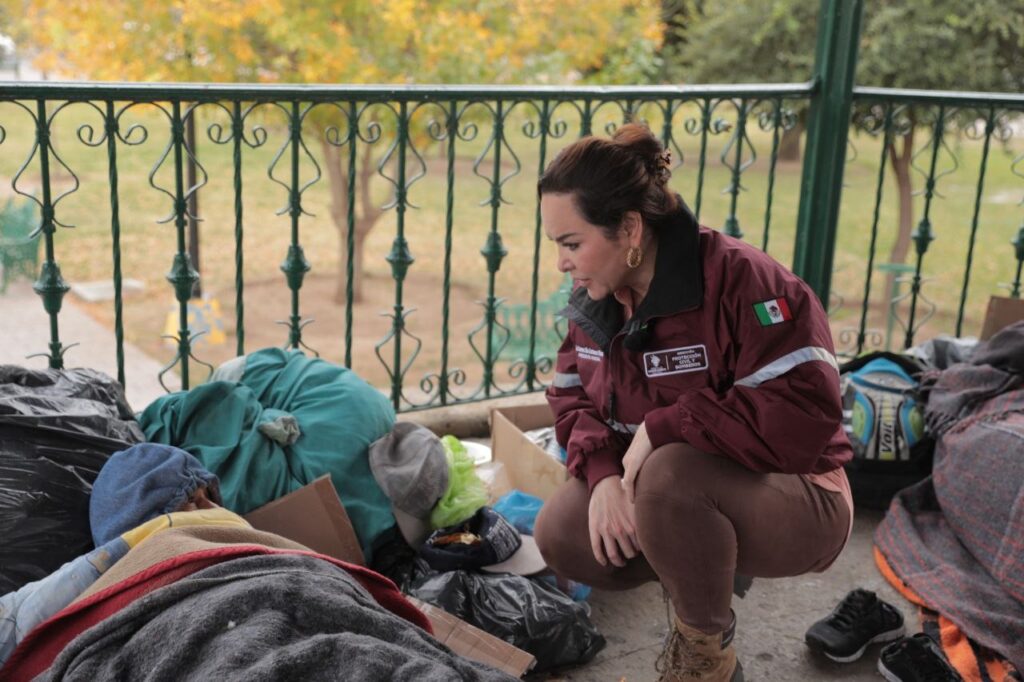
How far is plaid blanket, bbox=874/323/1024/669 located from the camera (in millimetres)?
3072

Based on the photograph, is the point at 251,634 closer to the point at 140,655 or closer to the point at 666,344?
the point at 140,655

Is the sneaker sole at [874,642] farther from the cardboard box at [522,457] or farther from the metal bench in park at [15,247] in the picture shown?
the metal bench in park at [15,247]

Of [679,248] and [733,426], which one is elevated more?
[679,248]

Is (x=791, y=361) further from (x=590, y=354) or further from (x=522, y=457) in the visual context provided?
(x=522, y=457)

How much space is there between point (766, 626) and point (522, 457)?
0.90 meters

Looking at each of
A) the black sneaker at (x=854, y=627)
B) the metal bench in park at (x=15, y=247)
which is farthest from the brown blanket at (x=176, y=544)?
the metal bench in park at (x=15, y=247)

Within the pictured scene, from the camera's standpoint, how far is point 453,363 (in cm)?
1202

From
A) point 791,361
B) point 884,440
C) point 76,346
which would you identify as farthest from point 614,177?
point 76,346

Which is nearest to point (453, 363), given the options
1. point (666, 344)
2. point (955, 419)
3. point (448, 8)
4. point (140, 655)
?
point (448, 8)

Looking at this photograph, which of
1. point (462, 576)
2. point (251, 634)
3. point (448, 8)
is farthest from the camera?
point (448, 8)

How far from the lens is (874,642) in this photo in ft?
10.1

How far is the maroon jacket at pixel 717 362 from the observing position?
2.45 meters

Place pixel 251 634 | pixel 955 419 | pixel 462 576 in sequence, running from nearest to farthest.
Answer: pixel 251 634, pixel 462 576, pixel 955 419

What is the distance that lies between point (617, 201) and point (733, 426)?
563mm
